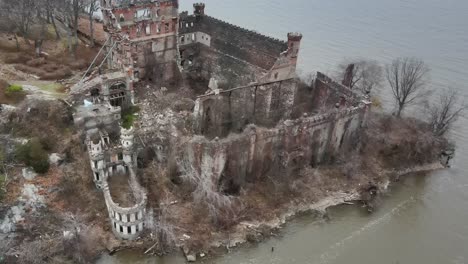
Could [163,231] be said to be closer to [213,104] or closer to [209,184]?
[209,184]

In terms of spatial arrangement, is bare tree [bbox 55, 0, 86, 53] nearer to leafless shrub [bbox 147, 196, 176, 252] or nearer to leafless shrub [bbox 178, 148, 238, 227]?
leafless shrub [bbox 178, 148, 238, 227]

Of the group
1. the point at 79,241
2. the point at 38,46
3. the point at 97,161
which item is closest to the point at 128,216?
the point at 79,241

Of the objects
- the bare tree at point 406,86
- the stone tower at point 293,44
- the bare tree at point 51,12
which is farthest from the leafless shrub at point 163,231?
the bare tree at point 406,86

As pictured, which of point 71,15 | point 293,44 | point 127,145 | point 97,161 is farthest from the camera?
point 71,15

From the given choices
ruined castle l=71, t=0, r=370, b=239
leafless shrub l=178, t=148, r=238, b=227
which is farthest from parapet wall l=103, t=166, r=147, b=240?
leafless shrub l=178, t=148, r=238, b=227

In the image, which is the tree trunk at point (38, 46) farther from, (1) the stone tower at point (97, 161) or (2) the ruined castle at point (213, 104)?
(1) the stone tower at point (97, 161)

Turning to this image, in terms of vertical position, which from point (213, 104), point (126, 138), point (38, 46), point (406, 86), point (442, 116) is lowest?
point (126, 138)

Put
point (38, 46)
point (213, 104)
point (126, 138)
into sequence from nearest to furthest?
point (126, 138) < point (213, 104) < point (38, 46)

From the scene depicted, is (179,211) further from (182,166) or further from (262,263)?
(262,263)

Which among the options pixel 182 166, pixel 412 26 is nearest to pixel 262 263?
pixel 182 166
